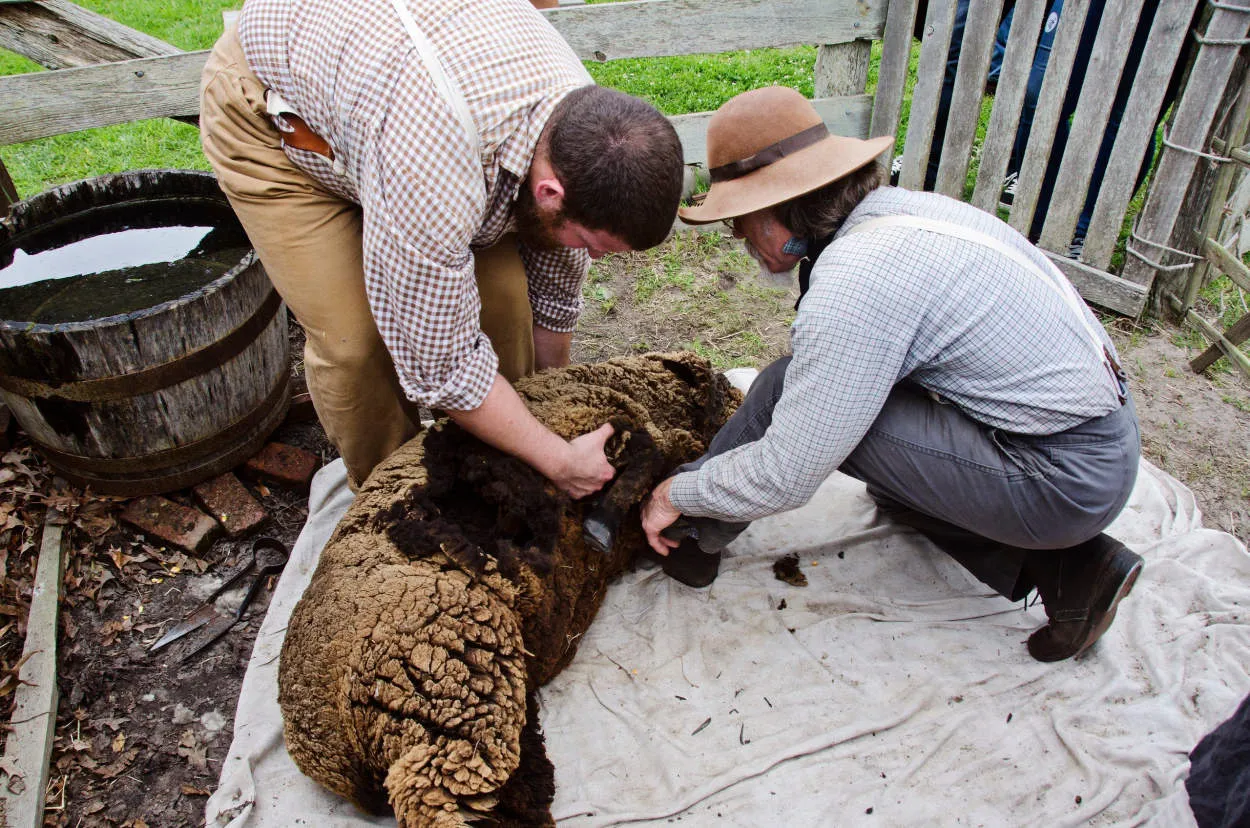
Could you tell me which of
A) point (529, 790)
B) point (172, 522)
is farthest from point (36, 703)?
point (529, 790)

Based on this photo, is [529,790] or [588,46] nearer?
[529,790]

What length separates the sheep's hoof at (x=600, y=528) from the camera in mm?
2643

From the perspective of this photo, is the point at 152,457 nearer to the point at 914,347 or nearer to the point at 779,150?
the point at 779,150

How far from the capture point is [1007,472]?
246 centimetres

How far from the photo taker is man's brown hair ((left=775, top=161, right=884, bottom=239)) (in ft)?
7.76

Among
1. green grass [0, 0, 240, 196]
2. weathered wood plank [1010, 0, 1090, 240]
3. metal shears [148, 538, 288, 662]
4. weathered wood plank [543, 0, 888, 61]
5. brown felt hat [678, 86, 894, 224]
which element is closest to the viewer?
brown felt hat [678, 86, 894, 224]

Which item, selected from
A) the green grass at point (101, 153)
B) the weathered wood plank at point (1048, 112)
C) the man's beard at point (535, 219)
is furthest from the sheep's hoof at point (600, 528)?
the green grass at point (101, 153)

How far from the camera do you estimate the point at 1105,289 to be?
4.74 meters

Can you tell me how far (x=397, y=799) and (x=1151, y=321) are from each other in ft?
15.7

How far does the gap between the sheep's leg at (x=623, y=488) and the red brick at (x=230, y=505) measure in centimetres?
159

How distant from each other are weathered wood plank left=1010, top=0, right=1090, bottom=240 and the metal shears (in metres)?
4.51

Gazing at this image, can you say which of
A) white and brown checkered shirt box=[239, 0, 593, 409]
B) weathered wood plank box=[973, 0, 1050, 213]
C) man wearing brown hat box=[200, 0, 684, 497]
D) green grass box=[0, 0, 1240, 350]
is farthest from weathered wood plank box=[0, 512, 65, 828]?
Result: weathered wood plank box=[973, 0, 1050, 213]

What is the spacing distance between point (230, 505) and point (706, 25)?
382cm

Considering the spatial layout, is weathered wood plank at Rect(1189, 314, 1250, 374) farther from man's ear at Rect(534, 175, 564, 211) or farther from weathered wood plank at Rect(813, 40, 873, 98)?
man's ear at Rect(534, 175, 564, 211)
